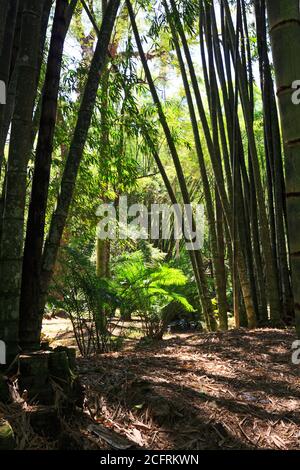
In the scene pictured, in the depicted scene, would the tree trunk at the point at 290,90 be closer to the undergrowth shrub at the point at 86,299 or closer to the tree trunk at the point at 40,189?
the tree trunk at the point at 40,189

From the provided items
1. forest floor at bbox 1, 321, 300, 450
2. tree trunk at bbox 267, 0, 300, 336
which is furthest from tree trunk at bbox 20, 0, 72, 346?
tree trunk at bbox 267, 0, 300, 336

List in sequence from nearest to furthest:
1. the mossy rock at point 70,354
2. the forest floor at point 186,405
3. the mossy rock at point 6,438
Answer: the mossy rock at point 6,438 < the forest floor at point 186,405 < the mossy rock at point 70,354

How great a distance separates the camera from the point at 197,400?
5.51 ft

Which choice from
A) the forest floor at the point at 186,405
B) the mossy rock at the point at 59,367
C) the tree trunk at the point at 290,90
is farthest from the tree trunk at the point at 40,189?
the tree trunk at the point at 290,90

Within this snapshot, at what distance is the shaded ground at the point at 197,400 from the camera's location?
141cm

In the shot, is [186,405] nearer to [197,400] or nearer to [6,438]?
[197,400]

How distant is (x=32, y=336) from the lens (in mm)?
1568

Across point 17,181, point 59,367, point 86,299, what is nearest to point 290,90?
point 17,181

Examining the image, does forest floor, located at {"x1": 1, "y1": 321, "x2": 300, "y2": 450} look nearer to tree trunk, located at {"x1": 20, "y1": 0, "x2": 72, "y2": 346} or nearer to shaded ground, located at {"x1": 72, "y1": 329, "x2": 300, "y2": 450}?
shaded ground, located at {"x1": 72, "y1": 329, "x2": 300, "y2": 450}

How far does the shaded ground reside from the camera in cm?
141

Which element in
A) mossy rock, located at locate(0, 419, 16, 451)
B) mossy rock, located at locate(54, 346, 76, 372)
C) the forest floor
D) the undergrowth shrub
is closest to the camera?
mossy rock, located at locate(0, 419, 16, 451)

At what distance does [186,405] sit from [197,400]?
98mm

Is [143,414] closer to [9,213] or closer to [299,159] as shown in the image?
[9,213]
